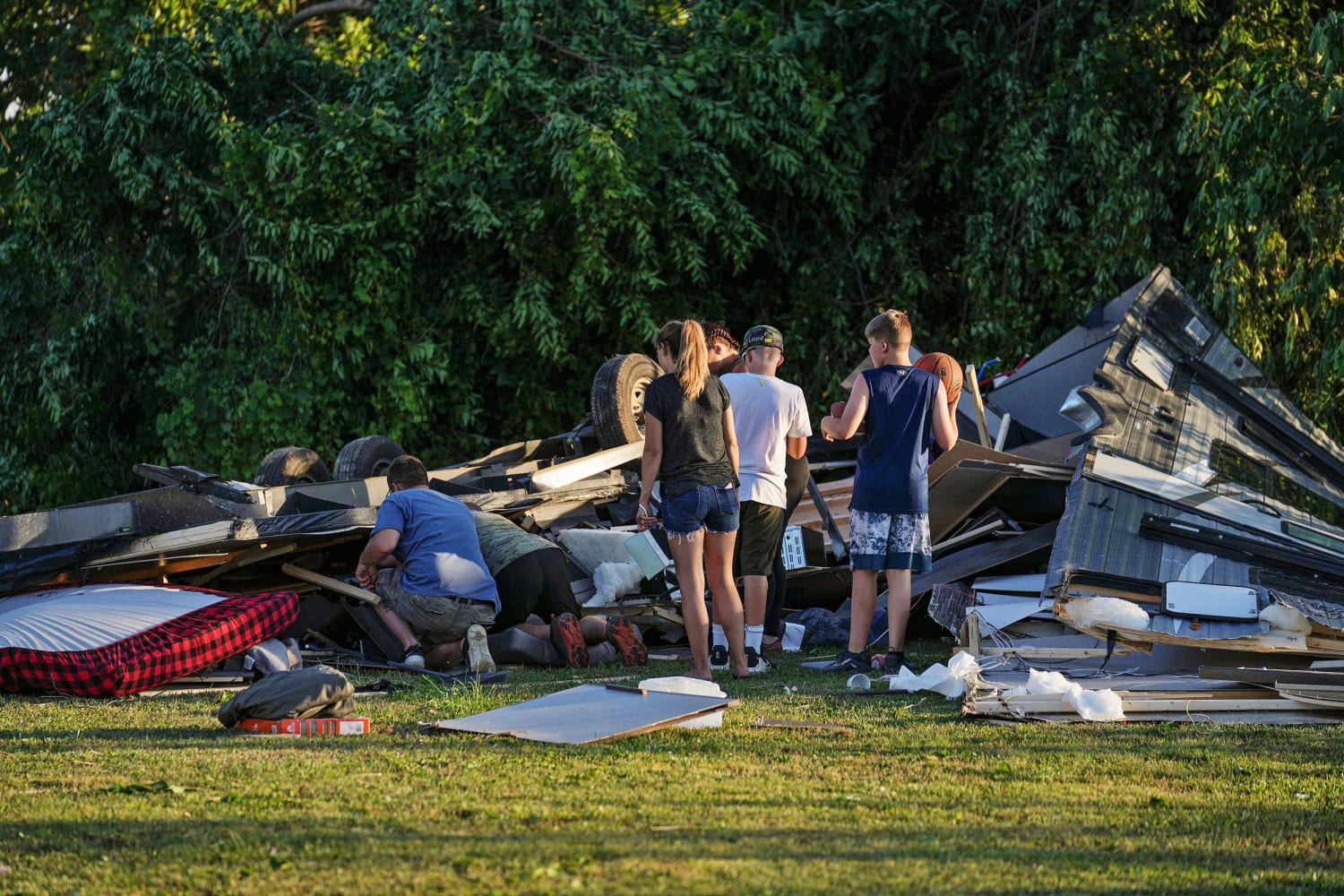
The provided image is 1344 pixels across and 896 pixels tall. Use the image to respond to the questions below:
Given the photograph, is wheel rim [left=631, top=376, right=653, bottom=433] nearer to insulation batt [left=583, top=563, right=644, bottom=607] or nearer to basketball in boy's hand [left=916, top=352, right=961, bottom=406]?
insulation batt [left=583, top=563, right=644, bottom=607]

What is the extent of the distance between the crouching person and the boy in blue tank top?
2017 mm

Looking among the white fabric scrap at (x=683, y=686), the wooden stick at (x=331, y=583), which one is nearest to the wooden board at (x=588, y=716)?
the white fabric scrap at (x=683, y=686)

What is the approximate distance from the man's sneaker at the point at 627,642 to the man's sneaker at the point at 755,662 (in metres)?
0.68

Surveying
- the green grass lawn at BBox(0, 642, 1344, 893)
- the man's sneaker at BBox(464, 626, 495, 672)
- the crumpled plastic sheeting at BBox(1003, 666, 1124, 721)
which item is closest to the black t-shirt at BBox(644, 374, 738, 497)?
the green grass lawn at BBox(0, 642, 1344, 893)

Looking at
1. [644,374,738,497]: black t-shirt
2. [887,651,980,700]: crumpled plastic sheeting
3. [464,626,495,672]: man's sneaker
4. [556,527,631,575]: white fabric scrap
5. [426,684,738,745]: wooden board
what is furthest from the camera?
[556,527,631,575]: white fabric scrap

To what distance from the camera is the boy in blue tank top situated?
7188mm

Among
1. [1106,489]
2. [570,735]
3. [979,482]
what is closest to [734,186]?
[979,482]

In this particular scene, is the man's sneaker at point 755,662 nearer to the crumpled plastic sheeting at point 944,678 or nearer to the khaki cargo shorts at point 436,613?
the crumpled plastic sheeting at point 944,678

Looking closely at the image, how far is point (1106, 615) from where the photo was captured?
6.40 m

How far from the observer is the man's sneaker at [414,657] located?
7440 millimetres

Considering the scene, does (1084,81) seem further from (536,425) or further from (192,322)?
(192,322)

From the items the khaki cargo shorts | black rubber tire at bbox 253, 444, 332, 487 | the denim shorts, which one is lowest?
the khaki cargo shorts

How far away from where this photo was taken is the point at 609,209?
46.5 feet

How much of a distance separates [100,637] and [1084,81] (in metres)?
10.8
